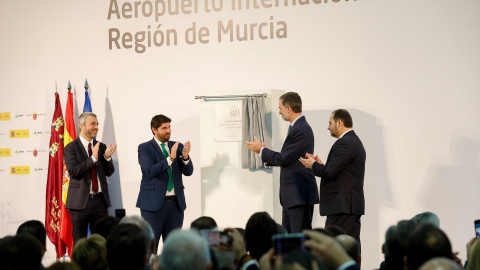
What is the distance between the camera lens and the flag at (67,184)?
7.04 m

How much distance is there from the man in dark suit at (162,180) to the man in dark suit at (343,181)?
54.0 inches

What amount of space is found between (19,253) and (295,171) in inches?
126

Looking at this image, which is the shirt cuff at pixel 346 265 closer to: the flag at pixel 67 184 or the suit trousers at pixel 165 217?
the suit trousers at pixel 165 217

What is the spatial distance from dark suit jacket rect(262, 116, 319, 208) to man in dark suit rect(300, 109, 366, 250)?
7.1 inches

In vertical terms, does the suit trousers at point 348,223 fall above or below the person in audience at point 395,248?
below

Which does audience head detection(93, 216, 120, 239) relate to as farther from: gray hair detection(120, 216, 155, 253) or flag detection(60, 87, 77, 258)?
flag detection(60, 87, 77, 258)

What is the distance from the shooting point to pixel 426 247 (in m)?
2.60

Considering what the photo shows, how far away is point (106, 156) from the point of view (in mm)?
6270

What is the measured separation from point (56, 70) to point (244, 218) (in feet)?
10.2

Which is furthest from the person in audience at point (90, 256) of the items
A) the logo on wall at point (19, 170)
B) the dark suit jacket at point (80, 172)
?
the logo on wall at point (19, 170)

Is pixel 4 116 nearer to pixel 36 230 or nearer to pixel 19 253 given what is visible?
pixel 36 230

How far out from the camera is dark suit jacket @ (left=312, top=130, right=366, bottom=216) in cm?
530

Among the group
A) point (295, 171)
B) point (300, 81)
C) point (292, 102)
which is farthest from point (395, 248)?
point (300, 81)

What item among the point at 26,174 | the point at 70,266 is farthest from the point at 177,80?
the point at 70,266
